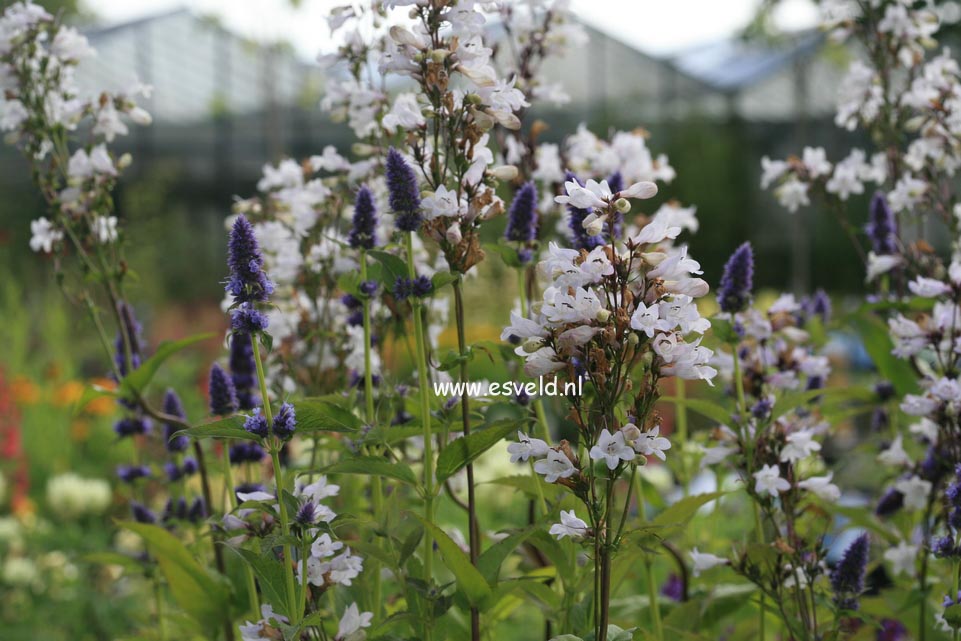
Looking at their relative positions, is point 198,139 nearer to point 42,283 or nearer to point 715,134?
point 42,283

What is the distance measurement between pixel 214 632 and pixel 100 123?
111 centimetres

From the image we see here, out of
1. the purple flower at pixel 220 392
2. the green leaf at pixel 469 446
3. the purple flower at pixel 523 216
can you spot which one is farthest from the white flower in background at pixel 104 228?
the green leaf at pixel 469 446

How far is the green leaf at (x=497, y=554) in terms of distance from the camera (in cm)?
142

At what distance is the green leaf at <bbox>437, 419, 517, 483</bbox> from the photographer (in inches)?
54.8

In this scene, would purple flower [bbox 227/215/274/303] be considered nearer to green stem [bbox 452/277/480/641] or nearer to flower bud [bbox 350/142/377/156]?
green stem [bbox 452/277/480/641]

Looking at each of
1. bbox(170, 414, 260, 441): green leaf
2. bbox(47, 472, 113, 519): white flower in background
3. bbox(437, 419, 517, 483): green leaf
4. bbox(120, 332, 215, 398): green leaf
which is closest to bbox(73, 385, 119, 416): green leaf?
bbox(120, 332, 215, 398): green leaf

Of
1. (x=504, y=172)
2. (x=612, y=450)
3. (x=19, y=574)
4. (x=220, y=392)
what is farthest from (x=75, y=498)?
(x=612, y=450)

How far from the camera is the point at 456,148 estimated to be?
1491 mm

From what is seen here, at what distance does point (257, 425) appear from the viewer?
1.31 meters

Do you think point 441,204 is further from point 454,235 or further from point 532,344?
point 532,344

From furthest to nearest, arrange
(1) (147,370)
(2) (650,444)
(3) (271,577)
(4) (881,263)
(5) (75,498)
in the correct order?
(5) (75,498) → (4) (881,263) → (1) (147,370) → (3) (271,577) → (2) (650,444)

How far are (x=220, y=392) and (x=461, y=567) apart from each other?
54 centimetres

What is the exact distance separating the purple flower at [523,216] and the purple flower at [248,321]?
0.52 metres

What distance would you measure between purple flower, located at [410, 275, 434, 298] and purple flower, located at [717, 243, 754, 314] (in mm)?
530
